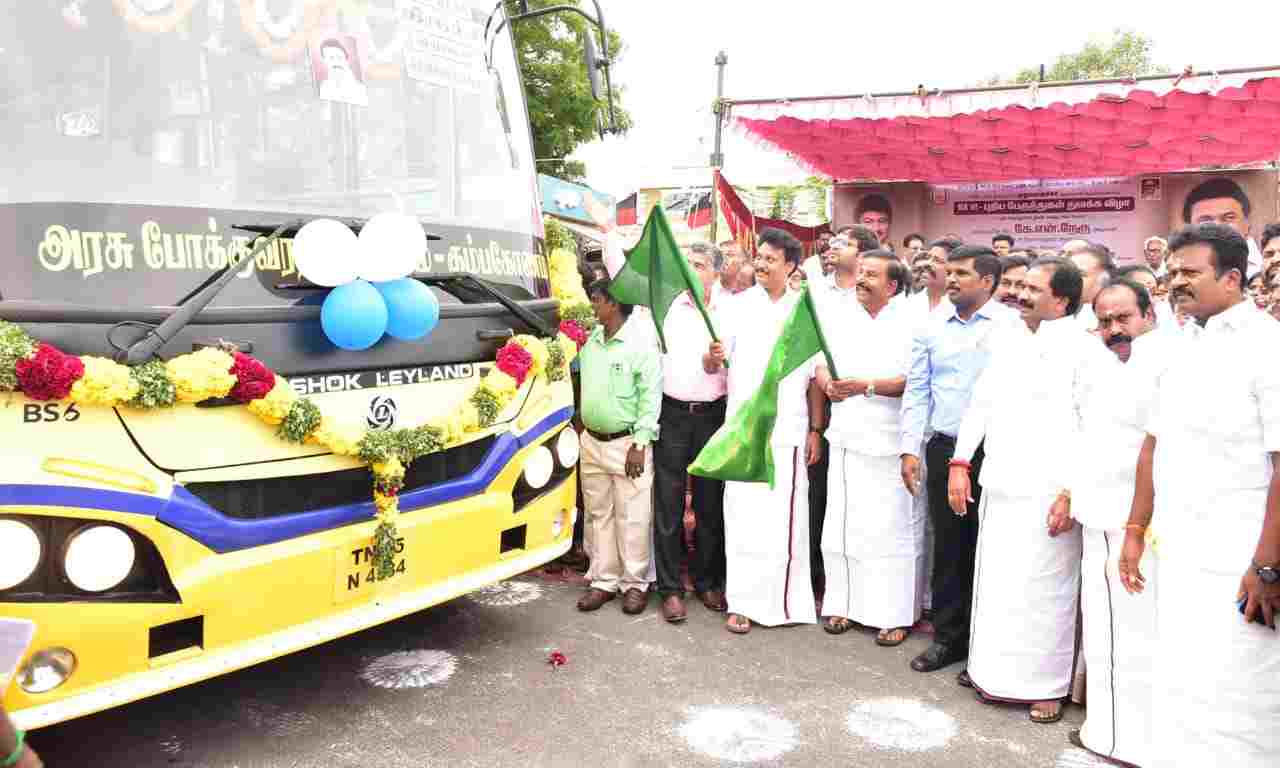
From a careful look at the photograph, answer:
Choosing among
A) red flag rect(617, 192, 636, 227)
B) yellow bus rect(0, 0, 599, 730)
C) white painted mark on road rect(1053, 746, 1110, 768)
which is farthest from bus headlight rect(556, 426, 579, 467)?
red flag rect(617, 192, 636, 227)

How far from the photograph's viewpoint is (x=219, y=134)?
11.3 ft


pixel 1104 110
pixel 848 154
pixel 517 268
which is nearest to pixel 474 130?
pixel 517 268

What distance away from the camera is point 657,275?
507 cm

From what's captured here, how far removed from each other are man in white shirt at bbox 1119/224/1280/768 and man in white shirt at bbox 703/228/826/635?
2265 millimetres

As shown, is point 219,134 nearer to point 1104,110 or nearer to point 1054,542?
point 1054,542

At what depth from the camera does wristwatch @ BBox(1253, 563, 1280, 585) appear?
272 centimetres

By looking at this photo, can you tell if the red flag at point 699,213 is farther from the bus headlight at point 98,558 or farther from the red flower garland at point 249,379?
the bus headlight at point 98,558

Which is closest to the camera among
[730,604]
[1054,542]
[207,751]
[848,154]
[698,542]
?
[207,751]

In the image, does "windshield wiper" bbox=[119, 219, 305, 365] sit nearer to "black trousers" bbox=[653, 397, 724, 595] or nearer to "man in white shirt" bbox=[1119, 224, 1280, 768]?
"black trousers" bbox=[653, 397, 724, 595]

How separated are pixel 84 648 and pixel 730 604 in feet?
10.5

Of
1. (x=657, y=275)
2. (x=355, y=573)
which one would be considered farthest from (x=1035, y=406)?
(x=355, y=573)

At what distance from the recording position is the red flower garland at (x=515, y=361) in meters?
4.11

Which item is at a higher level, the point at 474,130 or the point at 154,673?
the point at 474,130

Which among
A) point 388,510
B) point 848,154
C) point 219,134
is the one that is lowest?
point 388,510
